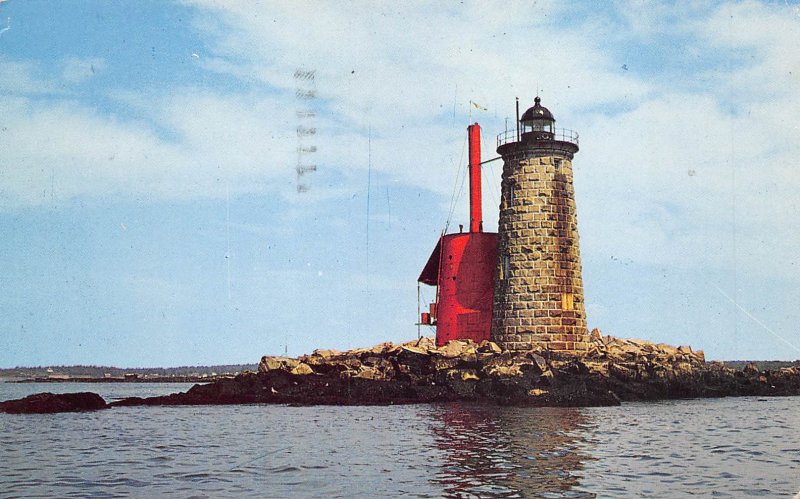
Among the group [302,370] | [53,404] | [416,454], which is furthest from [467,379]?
[53,404]

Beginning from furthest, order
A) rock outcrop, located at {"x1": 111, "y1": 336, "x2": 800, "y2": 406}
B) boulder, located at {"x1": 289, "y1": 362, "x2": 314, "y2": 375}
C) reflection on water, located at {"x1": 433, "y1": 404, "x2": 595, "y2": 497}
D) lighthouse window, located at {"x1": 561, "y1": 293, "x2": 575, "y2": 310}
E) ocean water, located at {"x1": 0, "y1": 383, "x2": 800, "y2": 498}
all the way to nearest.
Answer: boulder, located at {"x1": 289, "y1": 362, "x2": 314, "y2": 375}, lighthouse window, located at {"x1": 561, "y1": 293, "x2": 575, "y2": 310}, rock outcrop, located at {"x1": 111, "y1": 336, "x2": 800, "y2": 406}, ocean water, located at {"x1": 0, "y1": 383, "x2": 800, "y2": 498}, reflection on water, located at {"x1": 433, "y1": 404, "x2": 595, "y2": 497}

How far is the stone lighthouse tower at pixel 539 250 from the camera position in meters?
32.7

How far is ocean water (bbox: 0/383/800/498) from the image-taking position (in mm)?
14195

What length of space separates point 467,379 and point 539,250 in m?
5.48

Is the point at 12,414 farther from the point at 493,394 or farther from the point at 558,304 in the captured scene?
the point at 558,304

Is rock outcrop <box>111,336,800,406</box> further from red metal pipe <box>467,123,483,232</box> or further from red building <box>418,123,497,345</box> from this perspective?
red metal pipe <box>467,123,483,232</box>

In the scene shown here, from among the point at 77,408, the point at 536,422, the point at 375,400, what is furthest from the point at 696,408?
the point at 77,408

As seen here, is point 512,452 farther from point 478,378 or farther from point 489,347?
point 489,347

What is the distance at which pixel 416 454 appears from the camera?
58.7 feet

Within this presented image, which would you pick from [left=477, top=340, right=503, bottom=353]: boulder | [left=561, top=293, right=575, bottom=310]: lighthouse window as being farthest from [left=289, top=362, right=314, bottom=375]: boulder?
[left=561, top=293, right=575, bottom=310]: lighthouse window

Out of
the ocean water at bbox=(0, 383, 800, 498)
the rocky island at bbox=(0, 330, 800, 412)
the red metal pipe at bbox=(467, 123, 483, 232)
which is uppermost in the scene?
the red metal pipe at bbox=(467, 123, 483, 232)

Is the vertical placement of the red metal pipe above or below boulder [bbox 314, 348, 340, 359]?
above

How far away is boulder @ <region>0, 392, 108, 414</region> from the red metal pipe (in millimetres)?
16541

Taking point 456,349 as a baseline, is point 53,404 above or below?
below
